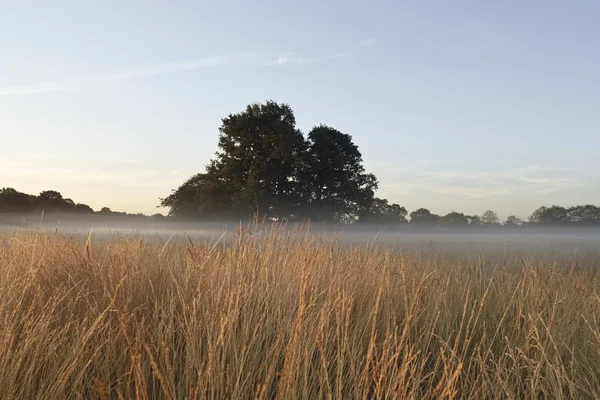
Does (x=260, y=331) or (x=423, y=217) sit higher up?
(x=423, y=217)

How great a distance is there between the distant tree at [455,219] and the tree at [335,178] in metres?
11.9

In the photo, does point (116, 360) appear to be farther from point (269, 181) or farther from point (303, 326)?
point (269, 181)

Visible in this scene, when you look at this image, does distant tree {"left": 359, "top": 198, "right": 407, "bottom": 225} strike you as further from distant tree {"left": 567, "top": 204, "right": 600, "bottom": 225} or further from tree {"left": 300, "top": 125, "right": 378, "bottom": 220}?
distant tree {"left": 567, "top": 204, "right": 600, "bottom": 225}

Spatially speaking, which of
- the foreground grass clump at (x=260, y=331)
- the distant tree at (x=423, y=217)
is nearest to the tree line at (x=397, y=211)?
the distant tree at (x=423, y=217)

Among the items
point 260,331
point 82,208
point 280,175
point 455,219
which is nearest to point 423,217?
point 455,219

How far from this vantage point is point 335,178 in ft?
106

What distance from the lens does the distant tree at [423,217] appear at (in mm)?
40816

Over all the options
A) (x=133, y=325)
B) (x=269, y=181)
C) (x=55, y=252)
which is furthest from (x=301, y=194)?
(x=133, y=325)

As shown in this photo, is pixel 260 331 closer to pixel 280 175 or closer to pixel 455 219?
pixel 280 175

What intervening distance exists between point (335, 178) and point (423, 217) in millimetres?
12146

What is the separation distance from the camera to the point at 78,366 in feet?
10.9

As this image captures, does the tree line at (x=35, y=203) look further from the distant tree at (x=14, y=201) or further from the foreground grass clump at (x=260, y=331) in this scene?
the foreground grass clump at (x=260, y=331)

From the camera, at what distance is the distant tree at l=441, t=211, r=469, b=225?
42.0m

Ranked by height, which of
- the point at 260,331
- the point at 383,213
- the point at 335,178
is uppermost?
the point at 335,178
